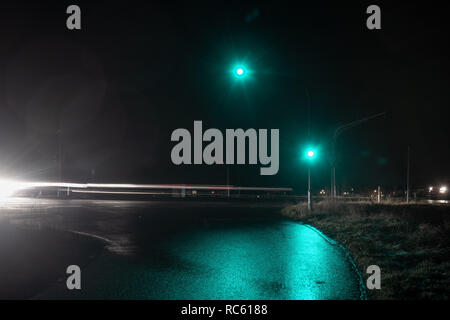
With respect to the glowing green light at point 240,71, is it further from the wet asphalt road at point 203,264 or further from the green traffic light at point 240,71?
the wet asphalt road at point 203,264

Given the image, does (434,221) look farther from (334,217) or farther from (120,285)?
(120,285)

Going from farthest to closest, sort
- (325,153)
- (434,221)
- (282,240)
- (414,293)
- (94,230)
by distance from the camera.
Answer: (325,153) < (434,221) < (94,230) < (282,240) < (414,293)

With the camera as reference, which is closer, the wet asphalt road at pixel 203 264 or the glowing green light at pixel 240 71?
the wet asphalt road at pixel 203 264

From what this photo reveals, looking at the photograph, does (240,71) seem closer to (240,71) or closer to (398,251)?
(240,71)

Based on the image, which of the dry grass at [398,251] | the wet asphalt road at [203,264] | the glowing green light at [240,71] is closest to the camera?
the dry grass at [398,251]

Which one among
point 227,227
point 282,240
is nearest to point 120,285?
point 282,240

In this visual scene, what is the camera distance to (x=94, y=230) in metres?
13.4

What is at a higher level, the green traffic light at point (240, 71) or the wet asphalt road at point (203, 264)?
the green traffic light at point (240, 71)

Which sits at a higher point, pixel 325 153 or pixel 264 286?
pixel 325 153

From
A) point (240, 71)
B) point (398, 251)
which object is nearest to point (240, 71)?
point (240, 71)

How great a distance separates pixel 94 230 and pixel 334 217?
31.7ft

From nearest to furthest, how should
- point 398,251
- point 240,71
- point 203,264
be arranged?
point 203,264 → point 398,251 → point 240,71

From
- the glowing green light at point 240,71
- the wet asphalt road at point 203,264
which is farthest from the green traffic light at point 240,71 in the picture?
the wet asphalt road at point 203,264

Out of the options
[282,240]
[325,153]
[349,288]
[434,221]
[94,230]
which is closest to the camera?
[349,288]
